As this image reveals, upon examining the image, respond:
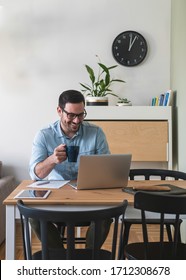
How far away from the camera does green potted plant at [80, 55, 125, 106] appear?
158 inches

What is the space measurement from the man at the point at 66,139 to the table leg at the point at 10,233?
551mm

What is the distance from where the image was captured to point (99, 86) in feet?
13.7

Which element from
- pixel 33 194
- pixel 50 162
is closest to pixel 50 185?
pixel 50 162

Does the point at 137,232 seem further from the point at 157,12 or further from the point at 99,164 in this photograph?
the point at 157,12

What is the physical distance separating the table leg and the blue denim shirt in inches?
24.7

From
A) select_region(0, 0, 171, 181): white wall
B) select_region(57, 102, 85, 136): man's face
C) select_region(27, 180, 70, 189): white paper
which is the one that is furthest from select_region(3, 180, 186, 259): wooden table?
select_region(0, 0, 171, 181): white wall

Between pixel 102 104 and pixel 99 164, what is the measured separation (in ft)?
6.18

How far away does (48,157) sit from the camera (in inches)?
101

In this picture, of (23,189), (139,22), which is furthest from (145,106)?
(23,189)

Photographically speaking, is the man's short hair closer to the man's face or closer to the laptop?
the man's face

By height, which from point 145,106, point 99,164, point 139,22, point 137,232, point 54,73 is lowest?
point 137,232

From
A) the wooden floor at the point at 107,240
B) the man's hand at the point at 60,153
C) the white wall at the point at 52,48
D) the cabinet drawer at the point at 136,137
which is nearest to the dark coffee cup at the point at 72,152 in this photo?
the man's hand at the point at 60,153

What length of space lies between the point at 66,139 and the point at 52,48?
185 cm

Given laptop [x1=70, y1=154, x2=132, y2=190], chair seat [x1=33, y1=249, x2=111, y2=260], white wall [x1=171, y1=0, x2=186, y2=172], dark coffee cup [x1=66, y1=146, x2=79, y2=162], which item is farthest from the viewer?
white wall [x1=171, y1=0, x2=186, y2=172]
